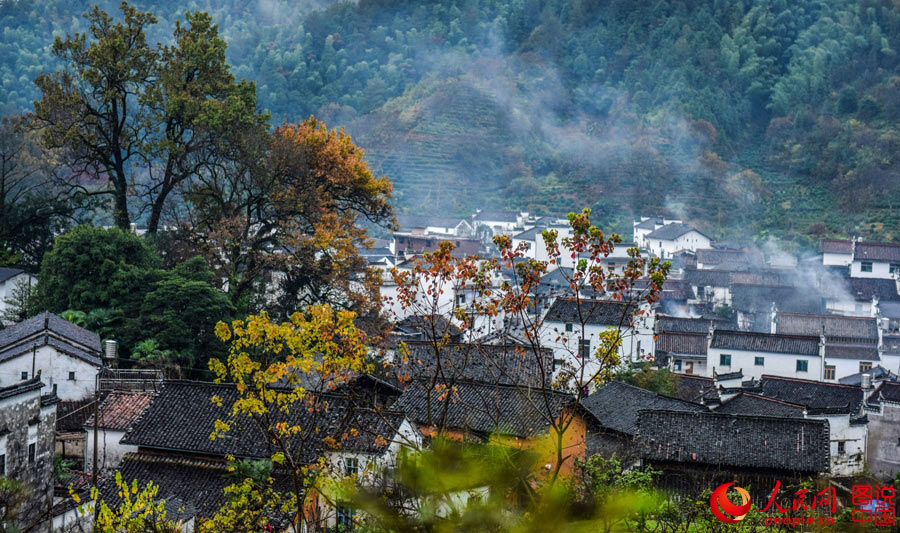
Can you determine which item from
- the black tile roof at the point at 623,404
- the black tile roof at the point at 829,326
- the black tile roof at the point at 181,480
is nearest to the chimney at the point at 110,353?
the black tile roof at the point at 181,480

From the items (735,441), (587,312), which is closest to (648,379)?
(587,312)

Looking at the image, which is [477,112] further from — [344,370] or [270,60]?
[344,370]

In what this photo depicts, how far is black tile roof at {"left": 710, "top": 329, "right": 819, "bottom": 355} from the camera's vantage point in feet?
79.9

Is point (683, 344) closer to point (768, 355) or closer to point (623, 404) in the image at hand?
point (768, 355)

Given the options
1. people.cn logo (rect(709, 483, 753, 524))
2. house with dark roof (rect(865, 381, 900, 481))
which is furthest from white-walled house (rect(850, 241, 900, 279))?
people.cn logo (rect(709, 483, 753, 524))

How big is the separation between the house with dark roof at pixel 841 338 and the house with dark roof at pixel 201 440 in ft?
53.1

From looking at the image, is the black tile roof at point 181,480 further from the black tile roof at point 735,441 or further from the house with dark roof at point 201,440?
the black tile roof at point 735,441

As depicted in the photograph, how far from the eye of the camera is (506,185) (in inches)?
2247

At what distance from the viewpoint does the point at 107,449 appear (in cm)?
1341

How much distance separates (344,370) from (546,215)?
4421cm

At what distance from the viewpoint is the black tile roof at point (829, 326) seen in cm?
Result: 2720

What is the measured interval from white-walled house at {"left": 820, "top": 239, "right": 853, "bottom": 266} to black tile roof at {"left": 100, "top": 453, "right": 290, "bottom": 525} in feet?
104

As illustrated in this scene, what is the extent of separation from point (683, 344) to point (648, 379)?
598 cm

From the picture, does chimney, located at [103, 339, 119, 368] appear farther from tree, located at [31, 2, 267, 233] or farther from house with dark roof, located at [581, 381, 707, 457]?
house with dark roof, located at [581, 381, 707, 457]
